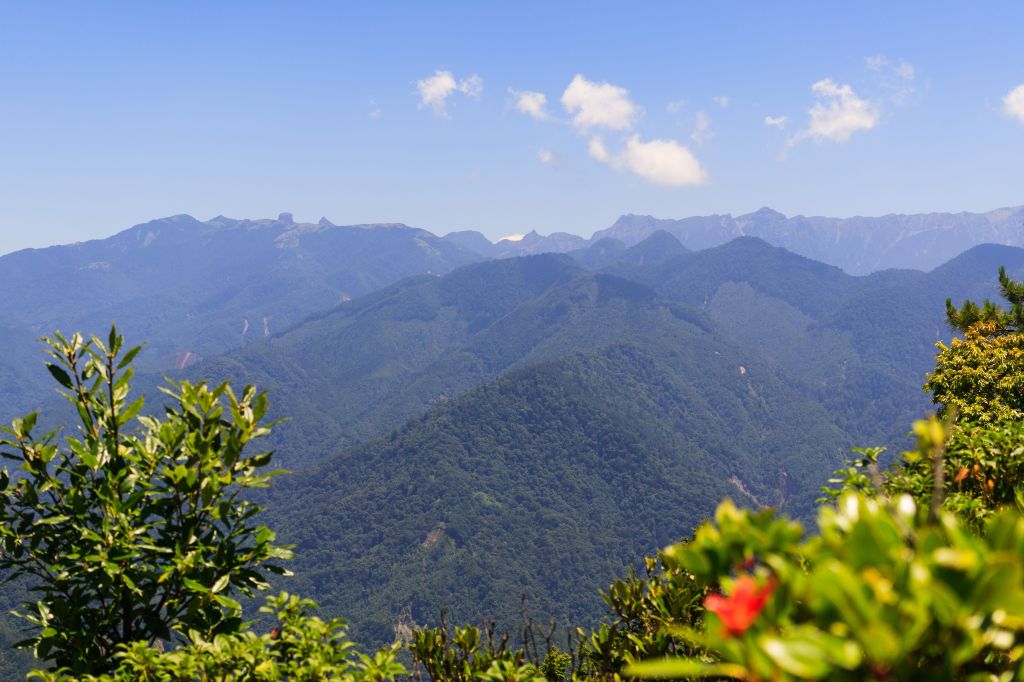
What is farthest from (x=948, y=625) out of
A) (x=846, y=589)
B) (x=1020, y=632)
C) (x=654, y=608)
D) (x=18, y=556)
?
(x=18, y=556)

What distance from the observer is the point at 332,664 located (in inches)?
252

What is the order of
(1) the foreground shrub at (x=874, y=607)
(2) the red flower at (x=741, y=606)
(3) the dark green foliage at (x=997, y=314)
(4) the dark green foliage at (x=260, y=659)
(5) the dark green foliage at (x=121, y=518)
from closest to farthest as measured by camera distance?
1. (1) the foreground shrub at (x=874, y=607)
2. (2) the red flower at (x=741, y=606)
3. (4) the dark green foliage at (x=260, y=659)
4. (5) the dark green foliage at (x=121, y=518)
5. (3) the dark green foliage at (x=997, y=314)

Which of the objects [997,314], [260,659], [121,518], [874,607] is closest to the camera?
[874,607]

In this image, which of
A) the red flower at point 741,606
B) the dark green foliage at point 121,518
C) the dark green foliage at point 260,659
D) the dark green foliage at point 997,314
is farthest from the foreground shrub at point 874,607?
the dark green foliage at point 997,314

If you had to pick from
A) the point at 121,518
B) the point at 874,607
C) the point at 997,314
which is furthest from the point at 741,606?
the point at 997,314

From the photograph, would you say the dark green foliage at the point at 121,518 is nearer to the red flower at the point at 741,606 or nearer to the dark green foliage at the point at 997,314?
the red flower at the point at 741,606

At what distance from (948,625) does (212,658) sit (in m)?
5.96

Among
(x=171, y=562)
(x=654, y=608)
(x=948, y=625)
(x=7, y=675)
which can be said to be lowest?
(x=7, y=675)

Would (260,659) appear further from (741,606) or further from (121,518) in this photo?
(741,606)

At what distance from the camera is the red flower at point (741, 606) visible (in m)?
2.03

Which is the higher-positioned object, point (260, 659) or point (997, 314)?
point (997, 314)

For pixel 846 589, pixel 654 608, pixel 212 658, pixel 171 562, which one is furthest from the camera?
pixel 654 608

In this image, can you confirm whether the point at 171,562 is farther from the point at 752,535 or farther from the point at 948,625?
the point at 948,625

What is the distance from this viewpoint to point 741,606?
2.05 metres
